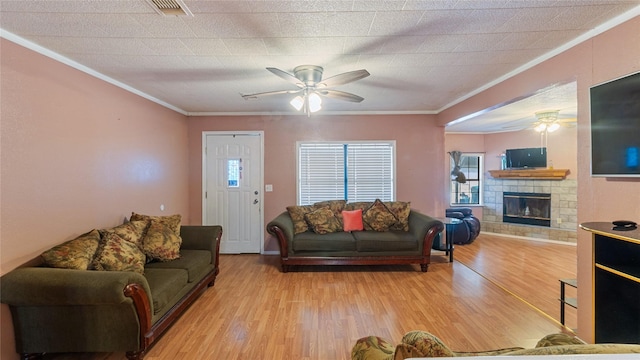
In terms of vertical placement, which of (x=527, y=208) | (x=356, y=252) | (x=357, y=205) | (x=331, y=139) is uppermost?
(x=331, y=139)

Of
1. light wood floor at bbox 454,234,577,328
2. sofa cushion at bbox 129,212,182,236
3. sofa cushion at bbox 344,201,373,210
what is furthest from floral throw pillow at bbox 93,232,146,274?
light wood floor at bbox 454,234,577,328

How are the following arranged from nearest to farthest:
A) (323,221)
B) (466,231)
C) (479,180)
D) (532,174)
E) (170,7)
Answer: (170,7) → (323,221) → (466,231) → (532,174) → (479,180)

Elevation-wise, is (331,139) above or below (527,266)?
above

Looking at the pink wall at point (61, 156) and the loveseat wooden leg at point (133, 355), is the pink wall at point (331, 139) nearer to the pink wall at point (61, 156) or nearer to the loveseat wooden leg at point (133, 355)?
the pink wall at point (61, 156)

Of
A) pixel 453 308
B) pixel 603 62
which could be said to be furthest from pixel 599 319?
pixel 603 62

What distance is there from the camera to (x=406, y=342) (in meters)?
1.04

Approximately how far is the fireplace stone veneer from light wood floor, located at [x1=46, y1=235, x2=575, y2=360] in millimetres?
1891

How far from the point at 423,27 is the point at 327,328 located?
2.69 m

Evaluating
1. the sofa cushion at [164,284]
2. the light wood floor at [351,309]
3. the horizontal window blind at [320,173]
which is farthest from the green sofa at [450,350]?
the horizontal window blind at [320,173]

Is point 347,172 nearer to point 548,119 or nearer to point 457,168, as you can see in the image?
point 457,168

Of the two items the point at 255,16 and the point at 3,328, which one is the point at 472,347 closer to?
the point at 255,16

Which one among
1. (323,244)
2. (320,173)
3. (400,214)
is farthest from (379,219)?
(320,173)

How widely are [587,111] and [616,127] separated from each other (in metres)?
0.39

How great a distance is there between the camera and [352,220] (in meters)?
4.68
